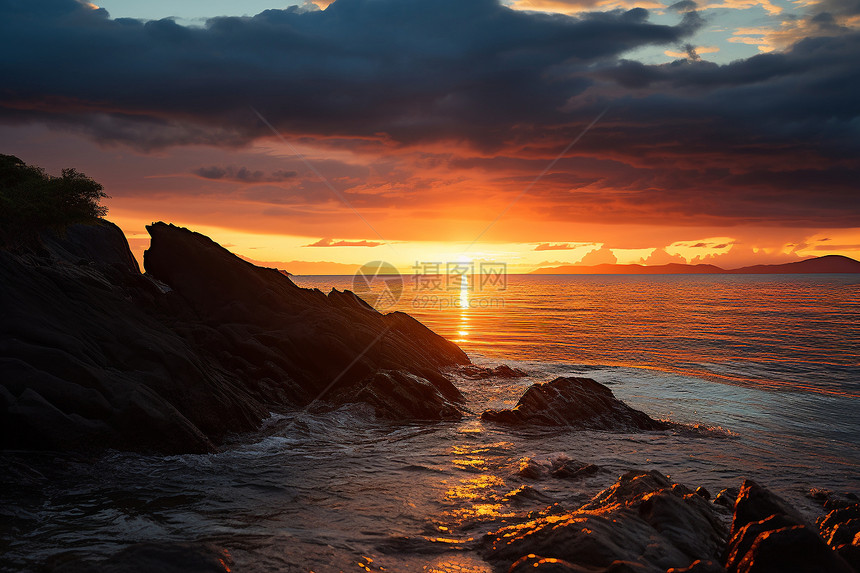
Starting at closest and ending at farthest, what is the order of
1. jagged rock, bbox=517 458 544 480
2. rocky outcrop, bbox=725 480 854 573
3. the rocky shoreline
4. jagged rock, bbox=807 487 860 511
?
rocky outcrop, bbox=725 480 854 573 → the rocky shoreline → jagged rock, bbox=807 487 860 511 → jagged rock, bbox=517 458 544 480

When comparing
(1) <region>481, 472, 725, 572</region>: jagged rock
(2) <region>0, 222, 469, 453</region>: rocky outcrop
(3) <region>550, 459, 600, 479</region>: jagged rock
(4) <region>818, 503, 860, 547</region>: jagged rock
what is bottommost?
(3) <region>550, 459, 600, 479</region>: jagged rock

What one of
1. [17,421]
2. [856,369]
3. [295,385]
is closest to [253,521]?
[17,421]

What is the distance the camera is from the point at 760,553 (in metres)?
8.94

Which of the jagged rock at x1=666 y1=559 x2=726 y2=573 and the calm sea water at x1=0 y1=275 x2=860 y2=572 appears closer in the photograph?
the jagged rock at x1=666 y1=559 x2=726 y2=573

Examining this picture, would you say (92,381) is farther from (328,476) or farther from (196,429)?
(328,476)

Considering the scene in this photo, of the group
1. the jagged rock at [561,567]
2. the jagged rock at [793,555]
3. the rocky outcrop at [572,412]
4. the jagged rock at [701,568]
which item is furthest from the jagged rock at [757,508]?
the rocky outcrop at [572,412]

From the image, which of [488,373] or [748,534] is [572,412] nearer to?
[488,373]

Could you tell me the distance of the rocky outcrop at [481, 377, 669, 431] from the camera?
21.9m

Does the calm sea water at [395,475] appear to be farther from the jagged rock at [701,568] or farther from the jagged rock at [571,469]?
the jagged rock at [701,568]

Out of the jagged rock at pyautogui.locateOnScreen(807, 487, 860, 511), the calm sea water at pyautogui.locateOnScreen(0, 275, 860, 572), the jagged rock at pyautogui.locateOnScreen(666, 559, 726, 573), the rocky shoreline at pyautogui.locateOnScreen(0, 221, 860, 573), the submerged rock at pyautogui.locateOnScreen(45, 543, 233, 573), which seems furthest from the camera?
the jagged rock at pyautogui.locateOnScreen(807, 487, 860, 511)

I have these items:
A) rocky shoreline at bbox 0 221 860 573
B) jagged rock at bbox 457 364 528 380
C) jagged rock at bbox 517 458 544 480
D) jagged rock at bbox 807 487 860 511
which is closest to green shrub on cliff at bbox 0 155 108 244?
rocky shoreline at bbox 0 221 860 573

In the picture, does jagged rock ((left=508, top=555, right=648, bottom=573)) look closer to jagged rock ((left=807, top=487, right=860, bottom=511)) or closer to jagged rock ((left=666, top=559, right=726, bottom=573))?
jagged rock ((left=666, top=559, right=726, bottom=573))

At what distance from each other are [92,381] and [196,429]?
3.37 meters

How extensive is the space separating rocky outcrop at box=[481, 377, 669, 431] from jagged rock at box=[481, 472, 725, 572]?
10067mm
